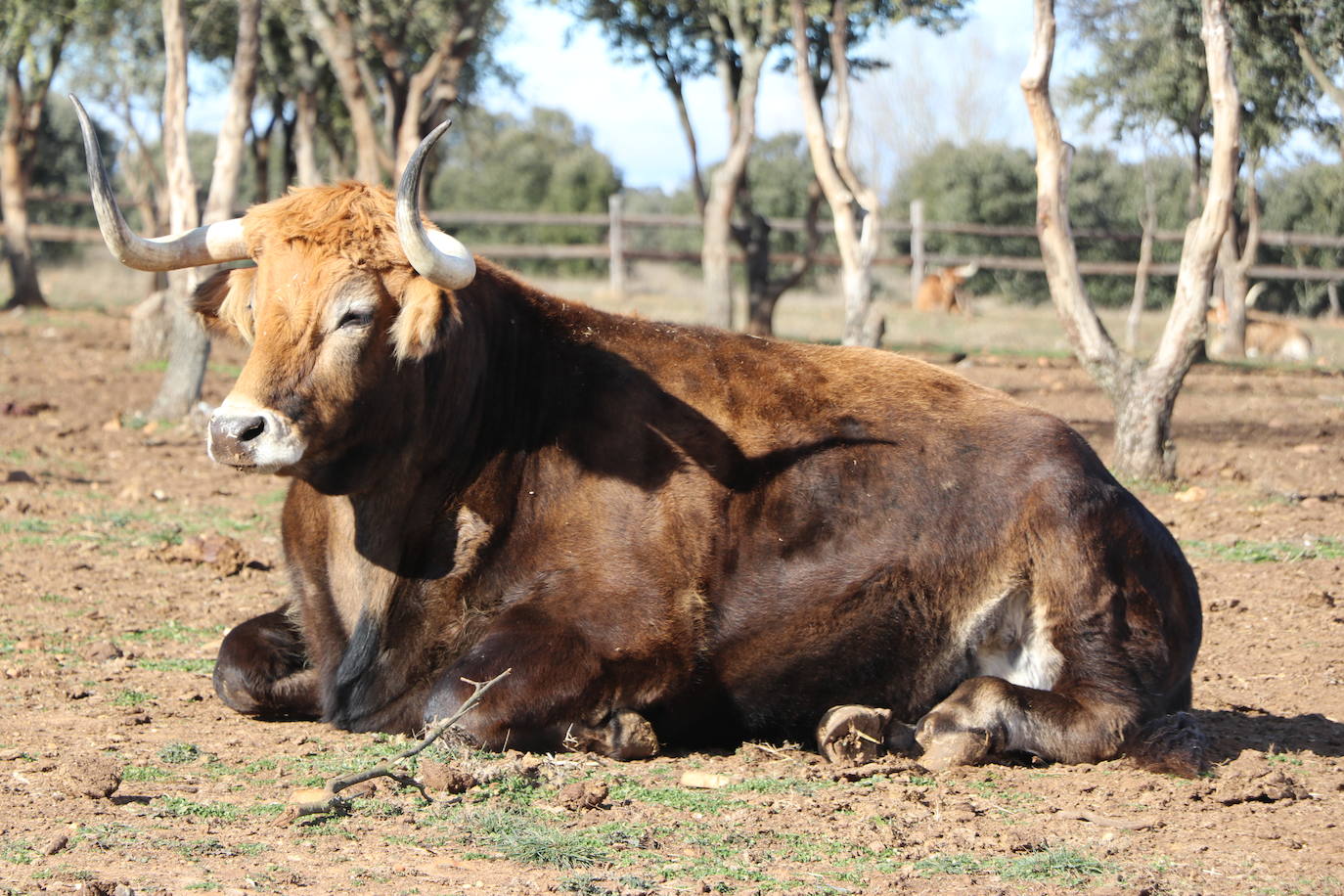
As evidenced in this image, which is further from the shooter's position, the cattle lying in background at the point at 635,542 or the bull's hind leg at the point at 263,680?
the bull's hind leg at the point at 263,680

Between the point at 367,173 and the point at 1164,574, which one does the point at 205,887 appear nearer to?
the point at 1164,574

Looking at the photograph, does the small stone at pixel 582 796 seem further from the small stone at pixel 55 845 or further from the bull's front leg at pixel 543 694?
the small stone at pixel 55 845

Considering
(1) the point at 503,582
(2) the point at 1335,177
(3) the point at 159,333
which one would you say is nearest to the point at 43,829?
(1) the point at 503,582

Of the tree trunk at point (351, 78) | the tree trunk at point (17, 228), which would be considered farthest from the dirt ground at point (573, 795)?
the tree trunk at point (17, 228)

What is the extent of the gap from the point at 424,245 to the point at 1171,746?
2.90 meters

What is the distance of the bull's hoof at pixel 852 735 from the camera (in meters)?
4.76

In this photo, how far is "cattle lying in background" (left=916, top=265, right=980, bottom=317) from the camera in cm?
2952

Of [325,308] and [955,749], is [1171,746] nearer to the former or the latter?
[955,749]

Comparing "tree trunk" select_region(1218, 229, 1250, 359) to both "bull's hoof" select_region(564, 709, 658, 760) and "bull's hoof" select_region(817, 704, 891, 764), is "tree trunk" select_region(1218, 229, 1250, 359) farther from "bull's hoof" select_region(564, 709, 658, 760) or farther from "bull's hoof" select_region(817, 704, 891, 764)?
"bull's hoof" select_region(564, 709, 658, 760)

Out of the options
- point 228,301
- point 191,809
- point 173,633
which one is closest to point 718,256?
point 173,633

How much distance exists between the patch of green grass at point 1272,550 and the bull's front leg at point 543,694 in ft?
15.2

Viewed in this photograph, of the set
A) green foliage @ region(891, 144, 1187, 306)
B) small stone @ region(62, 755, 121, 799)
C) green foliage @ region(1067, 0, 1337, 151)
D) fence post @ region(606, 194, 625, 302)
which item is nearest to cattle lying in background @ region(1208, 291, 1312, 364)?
green foliage @ region(1067, 0, 1337, 151)

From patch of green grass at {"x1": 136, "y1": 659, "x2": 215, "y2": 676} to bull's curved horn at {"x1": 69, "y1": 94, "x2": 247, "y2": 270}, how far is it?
1.62m

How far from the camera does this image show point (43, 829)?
362 centimetres
